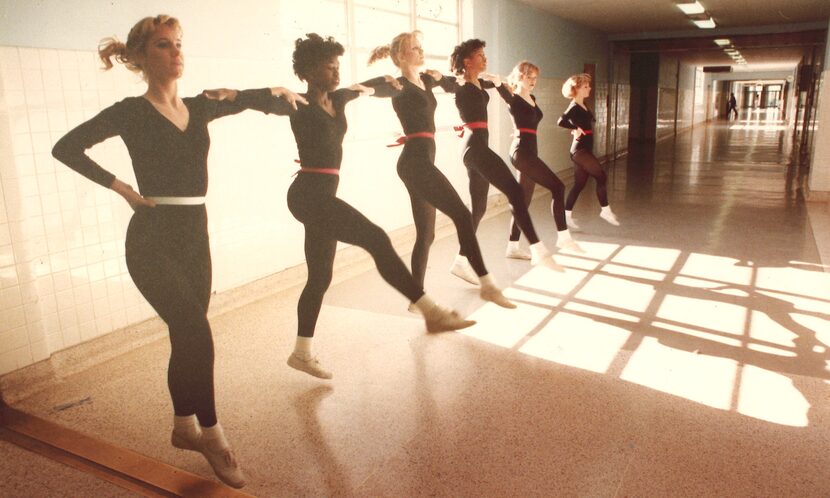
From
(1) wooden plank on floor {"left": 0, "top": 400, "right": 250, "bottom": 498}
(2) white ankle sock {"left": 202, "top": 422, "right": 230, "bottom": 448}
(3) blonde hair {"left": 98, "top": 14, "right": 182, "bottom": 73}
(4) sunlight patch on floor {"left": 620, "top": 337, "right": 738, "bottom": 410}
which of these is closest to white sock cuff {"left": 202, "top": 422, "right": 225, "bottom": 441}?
(2) white ankle sock {"left": 202, "top": 422, "right": 230, "bottom": 448}

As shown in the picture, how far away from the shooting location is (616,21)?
9.84 metres

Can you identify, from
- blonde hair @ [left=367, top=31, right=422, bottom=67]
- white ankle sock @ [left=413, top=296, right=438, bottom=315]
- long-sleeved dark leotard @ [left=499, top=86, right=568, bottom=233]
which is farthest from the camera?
long-sleeved dark leotard @ [left=499, top=86, right=568, bottom=233]

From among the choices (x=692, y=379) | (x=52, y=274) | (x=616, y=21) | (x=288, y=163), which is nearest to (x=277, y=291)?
(x=288, y=163)

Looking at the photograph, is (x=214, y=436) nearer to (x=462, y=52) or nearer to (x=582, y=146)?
(x=462, y=52)

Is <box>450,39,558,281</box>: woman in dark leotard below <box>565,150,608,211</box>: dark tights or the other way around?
the other way around

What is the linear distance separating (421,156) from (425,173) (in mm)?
105

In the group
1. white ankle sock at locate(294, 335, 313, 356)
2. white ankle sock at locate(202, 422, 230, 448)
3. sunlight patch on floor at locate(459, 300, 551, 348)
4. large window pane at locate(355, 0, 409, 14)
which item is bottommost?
sunlight patch on floor at locate(459, 300, 551, 348)

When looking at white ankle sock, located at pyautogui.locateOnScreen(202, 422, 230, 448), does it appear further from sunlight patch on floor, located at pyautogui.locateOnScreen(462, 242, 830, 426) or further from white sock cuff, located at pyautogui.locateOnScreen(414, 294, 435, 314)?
sunlight patch on floor, located at pyautogui.locateOnScreen(462, 242, 830, 426)

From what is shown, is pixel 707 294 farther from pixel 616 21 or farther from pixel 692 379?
pixel 616 21

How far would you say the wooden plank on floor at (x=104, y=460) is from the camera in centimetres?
207

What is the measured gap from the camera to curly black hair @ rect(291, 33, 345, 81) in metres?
2.70

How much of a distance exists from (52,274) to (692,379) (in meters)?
3.04

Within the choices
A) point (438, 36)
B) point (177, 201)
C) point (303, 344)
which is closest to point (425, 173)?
point (303, 344)

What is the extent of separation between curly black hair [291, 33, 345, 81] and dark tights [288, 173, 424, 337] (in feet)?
1.62
